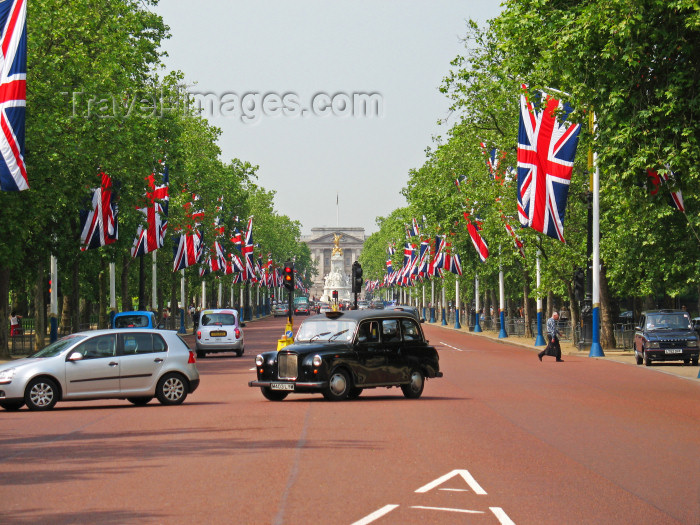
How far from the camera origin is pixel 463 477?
11.3 metres

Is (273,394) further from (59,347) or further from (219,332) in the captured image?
(219,332)

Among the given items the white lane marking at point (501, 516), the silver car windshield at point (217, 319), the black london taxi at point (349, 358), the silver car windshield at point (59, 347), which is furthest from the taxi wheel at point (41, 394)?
the silver car windshield at point (217, 319)

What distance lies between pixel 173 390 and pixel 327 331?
3285 mm

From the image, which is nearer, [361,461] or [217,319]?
[361,461]

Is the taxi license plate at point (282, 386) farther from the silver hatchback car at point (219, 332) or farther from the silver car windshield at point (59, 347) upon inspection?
the silver hatchback car at point (219, 332)

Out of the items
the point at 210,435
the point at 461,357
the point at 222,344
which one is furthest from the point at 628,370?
the point at 210,435

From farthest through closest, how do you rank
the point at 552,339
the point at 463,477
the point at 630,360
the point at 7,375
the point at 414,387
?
1. the point at 630,360
2. the point at 552,339
3. the point at 414,387
4. the point at 7,375
5. the point at 463,477

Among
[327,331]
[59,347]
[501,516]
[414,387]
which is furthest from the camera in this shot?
[414,387]

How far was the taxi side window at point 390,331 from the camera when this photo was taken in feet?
73.3

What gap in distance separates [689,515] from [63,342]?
48.3ft

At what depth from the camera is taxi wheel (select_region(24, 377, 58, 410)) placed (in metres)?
20.5

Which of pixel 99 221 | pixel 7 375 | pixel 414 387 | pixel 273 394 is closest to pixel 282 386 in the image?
pixel 273 394

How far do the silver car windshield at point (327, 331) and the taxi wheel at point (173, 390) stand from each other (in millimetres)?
2538

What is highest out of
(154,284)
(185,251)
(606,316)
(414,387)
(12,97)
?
(12,97)
